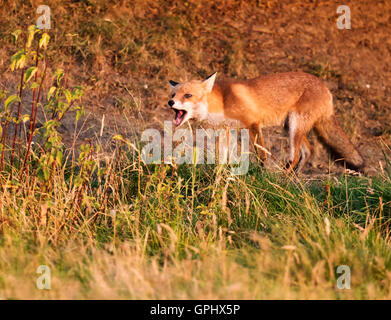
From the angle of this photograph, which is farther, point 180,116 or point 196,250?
point 180,116

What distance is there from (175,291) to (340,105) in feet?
22.2

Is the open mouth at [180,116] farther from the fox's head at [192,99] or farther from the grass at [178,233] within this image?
the grass at [178,233]

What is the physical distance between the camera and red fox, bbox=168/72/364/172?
23.8 feet

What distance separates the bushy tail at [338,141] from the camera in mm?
7121

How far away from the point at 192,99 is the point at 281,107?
1.38 meters

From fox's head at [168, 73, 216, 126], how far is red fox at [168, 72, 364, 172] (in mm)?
14

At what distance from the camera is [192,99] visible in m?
6.99

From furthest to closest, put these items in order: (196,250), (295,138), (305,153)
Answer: (305,153), (295,138), (196,250)

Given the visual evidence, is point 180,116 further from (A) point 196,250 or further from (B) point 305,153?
(A) point 196,250

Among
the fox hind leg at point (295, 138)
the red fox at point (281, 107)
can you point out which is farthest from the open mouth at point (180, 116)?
the fox hind leg at point (295, 138)

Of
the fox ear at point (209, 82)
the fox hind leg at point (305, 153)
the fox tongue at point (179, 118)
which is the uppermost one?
the fox ear at point (209, 82)

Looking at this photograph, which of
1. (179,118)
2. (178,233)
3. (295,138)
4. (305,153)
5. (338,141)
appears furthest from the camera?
(305,153)

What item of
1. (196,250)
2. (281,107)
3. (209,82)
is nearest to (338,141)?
(281,107)

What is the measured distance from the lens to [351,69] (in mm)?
10055
